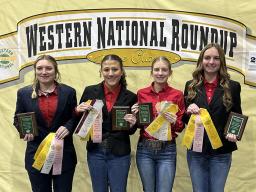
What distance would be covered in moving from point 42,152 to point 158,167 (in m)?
0.82

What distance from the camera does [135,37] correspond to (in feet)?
10.8

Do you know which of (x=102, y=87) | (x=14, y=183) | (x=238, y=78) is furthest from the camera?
(x=14, y=183)

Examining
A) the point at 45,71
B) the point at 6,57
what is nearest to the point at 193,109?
the point at 45,71

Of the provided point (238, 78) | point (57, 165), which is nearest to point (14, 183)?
point (57, 165)

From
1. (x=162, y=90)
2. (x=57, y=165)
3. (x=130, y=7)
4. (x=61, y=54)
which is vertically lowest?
(x=57, y=165)

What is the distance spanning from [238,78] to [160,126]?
3.85 ft

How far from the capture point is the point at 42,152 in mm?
2443

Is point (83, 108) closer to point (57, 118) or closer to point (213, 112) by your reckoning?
point (57, 118)

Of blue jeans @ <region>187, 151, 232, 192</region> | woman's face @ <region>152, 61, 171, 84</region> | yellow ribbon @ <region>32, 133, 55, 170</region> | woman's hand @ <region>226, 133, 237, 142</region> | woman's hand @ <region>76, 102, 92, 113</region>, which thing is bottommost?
blue jeans @ <region>187, 151, 232, 192</region>

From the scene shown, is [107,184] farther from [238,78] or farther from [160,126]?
[238,78]

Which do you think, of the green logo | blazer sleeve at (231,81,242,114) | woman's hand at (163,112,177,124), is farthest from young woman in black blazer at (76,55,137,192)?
the green logo

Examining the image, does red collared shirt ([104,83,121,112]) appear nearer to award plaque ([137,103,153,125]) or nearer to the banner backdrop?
award plaque ([137,103,153,125])

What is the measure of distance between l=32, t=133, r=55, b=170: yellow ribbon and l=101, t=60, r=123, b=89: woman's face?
550mm

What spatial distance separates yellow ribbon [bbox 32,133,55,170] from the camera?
2412 millimetres
